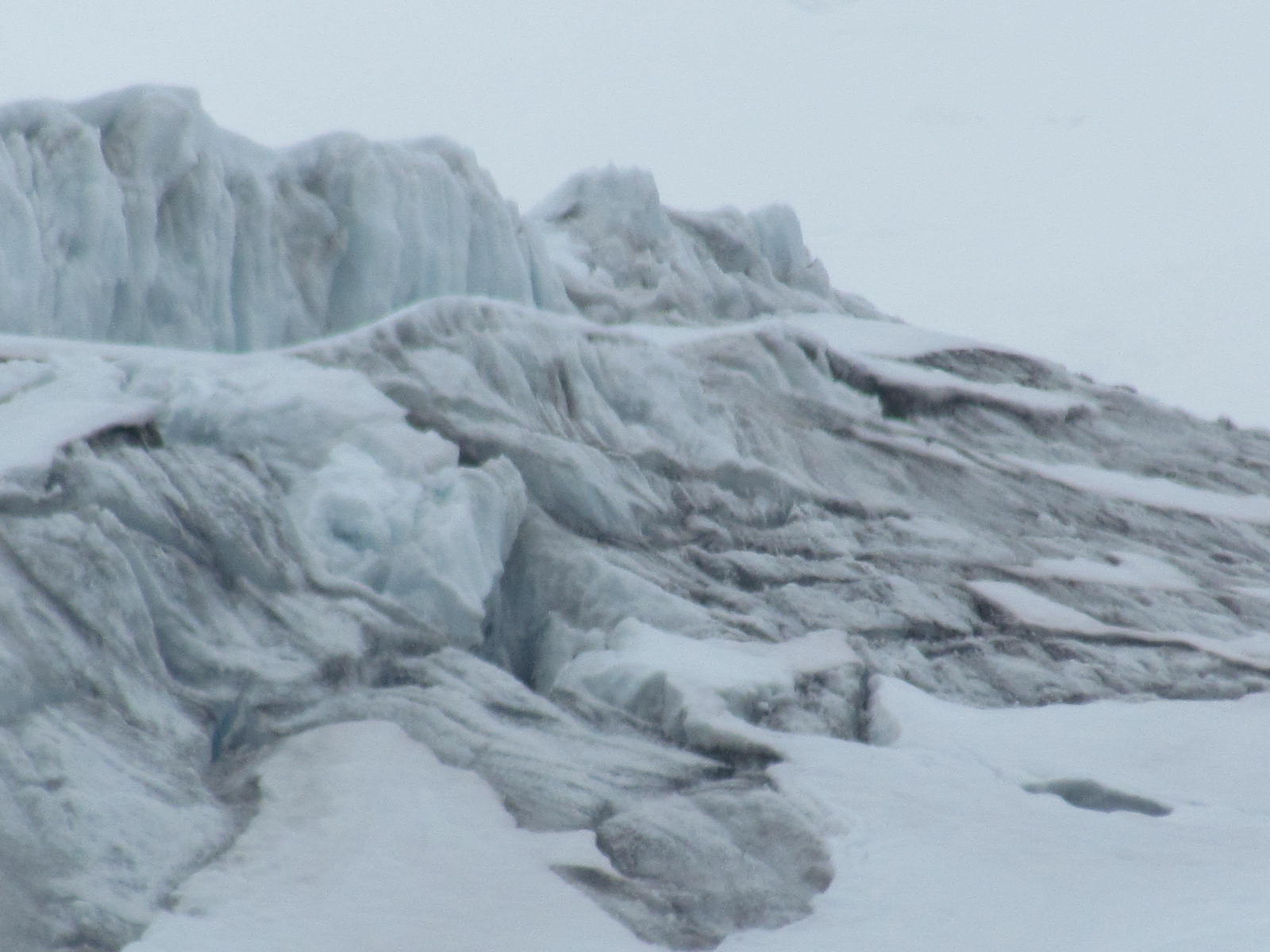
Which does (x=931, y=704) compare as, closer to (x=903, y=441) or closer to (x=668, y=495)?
(x=668, y=495)

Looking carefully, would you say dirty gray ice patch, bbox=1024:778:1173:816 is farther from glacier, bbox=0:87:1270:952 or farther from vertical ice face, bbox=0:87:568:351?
vertical ice face, bbox=0:87:568:351

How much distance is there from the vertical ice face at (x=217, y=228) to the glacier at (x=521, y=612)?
3cm

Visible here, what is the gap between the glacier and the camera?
3.82 metres

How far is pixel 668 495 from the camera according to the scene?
23.7ft

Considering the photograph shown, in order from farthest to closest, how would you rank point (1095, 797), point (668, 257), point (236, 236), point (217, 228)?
point (668, 257), point (236, 236), point (217, 228), point (1095, 797)

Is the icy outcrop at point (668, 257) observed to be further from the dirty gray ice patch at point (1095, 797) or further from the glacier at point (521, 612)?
the dirty gray ice patch at point (1095, 797)

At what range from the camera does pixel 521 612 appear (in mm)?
6297

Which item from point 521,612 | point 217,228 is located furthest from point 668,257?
point 521,612

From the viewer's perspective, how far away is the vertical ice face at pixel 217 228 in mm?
8352

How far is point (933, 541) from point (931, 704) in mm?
2235

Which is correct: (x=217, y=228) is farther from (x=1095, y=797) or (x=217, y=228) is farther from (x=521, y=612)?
(x=1095, y=797)

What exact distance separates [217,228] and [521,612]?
408cm

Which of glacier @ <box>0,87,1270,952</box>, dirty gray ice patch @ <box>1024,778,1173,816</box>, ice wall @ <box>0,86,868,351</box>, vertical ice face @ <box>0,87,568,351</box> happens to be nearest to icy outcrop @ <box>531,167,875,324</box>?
ice wall @ <box>0,86,868,351</box>

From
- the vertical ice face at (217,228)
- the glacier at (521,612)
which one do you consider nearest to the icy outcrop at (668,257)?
the vertical ice face at (217,228)
